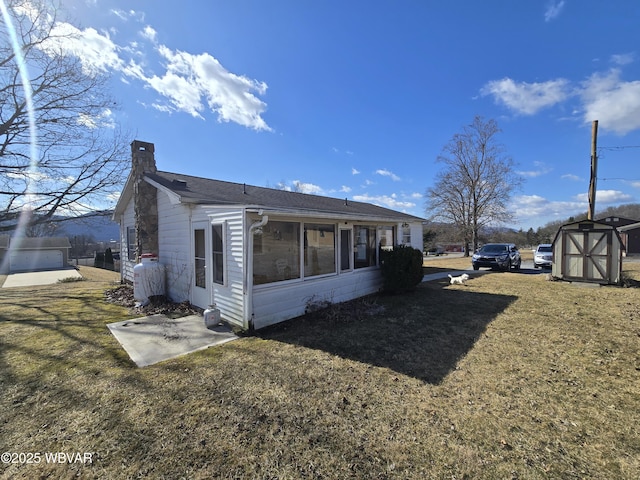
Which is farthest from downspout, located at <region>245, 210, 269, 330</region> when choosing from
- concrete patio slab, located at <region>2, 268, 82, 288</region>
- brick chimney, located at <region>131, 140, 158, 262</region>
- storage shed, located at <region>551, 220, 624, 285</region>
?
concrete patio slab, located at <region>2, 268, 82, 288</region>

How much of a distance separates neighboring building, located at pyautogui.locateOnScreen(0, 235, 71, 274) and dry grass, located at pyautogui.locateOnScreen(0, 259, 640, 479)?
39852 mm

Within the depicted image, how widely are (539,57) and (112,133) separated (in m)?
18.4

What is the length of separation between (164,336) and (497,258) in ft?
54.8

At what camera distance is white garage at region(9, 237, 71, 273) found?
33344 mm

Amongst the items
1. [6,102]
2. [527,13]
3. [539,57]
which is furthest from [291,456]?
[6,102]

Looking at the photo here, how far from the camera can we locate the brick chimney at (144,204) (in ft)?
28.9

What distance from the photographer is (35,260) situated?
112 ft

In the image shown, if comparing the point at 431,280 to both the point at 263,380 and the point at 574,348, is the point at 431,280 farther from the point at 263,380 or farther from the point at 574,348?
the point at 263,380

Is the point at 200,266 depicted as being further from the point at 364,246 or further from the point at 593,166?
the point at 593,166

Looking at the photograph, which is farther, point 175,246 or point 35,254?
point 35,254

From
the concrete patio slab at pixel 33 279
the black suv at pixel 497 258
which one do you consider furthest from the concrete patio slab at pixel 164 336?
the black suv at pixel 497 258

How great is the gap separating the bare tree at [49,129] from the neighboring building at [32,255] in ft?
95.2

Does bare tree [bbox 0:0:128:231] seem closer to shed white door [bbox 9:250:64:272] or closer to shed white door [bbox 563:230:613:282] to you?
shed white door [bbox 563:230:613:282]

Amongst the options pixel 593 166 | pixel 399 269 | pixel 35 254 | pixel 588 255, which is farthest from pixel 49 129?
pixel 35 254
